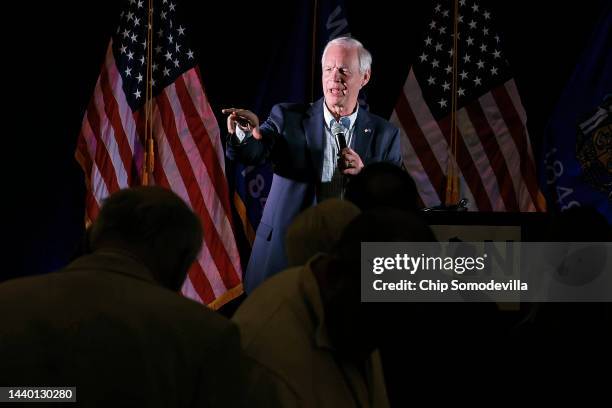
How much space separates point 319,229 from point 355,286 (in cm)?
28

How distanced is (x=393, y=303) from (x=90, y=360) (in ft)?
1.95

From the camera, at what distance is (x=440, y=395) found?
81.3 inches

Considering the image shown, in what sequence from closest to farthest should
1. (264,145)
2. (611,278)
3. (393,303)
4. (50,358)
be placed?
(50,358) < (393,303) < (611,278) < (264,145)

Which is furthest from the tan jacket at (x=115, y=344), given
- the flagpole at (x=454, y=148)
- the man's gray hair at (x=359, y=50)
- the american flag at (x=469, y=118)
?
the american flag at (x=469, y=118)

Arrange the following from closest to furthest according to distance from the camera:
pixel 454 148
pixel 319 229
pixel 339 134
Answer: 1. pixel 319 229
2. pixel 339 134
3. pixel 454 148

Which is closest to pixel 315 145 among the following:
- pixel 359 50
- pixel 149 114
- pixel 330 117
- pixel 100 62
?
pixel 330 117

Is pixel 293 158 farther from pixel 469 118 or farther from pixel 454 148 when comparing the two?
pixel 469 118

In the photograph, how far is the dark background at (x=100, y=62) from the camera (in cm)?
579

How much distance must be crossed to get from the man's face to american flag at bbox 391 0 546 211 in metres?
1.37

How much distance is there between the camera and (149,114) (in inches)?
218

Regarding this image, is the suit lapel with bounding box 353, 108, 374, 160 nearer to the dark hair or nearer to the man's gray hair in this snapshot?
the man's gray hair

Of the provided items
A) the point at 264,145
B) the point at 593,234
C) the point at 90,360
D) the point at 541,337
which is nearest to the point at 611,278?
the point at 593,234

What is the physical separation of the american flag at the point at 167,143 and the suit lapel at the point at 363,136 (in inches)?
57.8

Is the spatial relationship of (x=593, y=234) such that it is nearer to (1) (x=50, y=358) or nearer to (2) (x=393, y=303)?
(2) (x=393, y=303)
